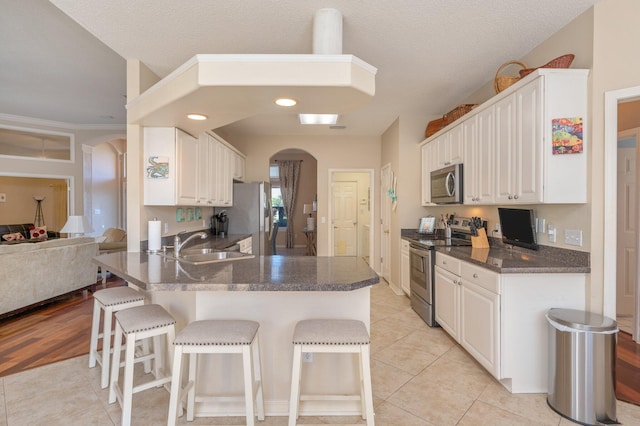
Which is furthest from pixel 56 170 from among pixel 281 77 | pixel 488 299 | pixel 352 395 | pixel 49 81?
pixel 488 299

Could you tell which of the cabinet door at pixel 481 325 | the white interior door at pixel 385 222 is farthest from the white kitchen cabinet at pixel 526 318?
the white interior door at pixel 385 222

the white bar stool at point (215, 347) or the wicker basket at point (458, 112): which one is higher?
the wicker basket at point (458, 112)

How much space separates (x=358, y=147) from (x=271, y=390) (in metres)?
4.79

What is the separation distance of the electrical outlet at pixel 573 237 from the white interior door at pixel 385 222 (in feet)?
10.1

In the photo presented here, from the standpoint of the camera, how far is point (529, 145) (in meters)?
2.36

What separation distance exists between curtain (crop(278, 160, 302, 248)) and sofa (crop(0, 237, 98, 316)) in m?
5.06

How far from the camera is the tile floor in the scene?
193cm

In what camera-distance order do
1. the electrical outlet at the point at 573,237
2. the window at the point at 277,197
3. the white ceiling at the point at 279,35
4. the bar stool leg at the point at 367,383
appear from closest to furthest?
the bar stool leg at the point at 367,383
the white ceiling at the point at 279,35
the electrical outlet at the point at 573,237
the window at the point at 277,197

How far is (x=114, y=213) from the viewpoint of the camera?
9000 millimetres

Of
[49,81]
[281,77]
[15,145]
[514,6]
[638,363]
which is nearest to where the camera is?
[281,77]

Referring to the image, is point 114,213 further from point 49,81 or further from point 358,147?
point 358,147

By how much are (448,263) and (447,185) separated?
1.03 m

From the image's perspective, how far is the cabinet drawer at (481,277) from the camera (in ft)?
7.30

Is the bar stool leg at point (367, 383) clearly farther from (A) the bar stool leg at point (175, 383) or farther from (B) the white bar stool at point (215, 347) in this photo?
(A) the bar stool leg at point (175, 383)
